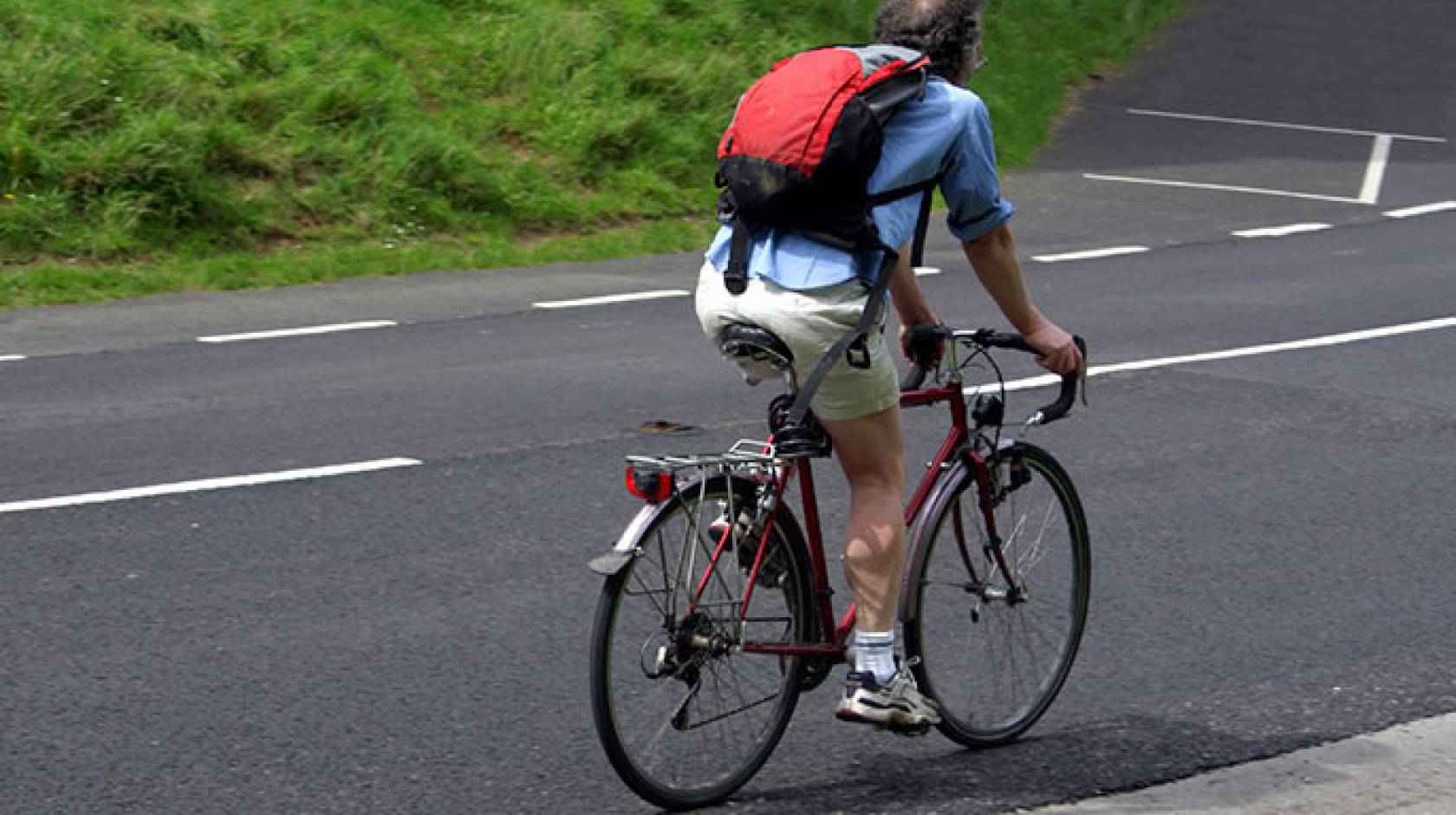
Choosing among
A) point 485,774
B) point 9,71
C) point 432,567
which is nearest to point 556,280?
point 9,71

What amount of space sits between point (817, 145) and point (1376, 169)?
1690 cm

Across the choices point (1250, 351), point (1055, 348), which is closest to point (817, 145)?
point (1055, 348)

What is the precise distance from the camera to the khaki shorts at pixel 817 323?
15.1 ft

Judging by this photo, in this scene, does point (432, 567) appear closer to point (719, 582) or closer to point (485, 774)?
point (485, 774)

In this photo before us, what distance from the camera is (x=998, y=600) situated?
5.50m

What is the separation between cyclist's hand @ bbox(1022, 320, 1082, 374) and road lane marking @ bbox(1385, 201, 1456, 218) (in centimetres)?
1318

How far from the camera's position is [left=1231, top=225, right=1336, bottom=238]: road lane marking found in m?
16.2

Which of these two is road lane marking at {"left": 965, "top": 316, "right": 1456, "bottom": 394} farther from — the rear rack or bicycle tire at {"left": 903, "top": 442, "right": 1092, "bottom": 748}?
the rear rack

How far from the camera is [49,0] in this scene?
16.3 meters

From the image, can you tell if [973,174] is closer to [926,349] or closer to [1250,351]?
[926,349]

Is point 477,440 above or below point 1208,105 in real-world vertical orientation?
above

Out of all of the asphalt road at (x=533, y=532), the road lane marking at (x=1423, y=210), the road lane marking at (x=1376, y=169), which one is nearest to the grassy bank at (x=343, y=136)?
the asphalt road at (x=533, y=532)

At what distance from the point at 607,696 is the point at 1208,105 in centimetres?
2061

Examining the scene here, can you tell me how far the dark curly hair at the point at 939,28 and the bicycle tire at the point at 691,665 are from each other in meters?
1.03
